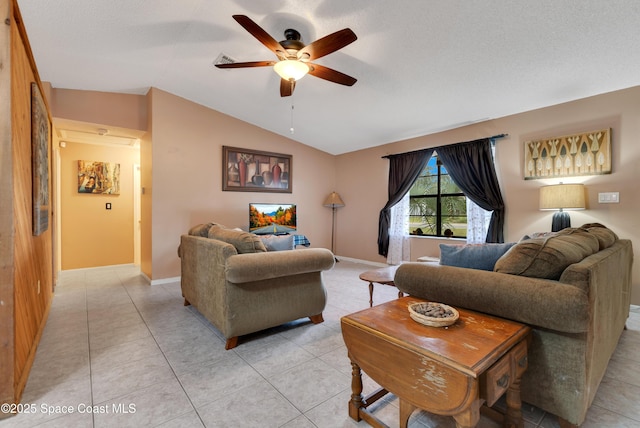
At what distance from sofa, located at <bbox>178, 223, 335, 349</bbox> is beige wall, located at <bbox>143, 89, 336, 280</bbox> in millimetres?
1821

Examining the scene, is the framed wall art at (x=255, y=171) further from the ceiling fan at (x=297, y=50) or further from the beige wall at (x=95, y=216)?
the ceiling fan at (x=297, y=50)

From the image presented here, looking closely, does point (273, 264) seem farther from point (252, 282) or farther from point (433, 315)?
point (433, 315)

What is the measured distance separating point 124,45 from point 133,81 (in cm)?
99

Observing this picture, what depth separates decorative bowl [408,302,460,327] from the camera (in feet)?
3.97

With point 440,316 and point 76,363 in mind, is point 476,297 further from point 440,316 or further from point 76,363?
point 76,363

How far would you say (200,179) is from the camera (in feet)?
15.0

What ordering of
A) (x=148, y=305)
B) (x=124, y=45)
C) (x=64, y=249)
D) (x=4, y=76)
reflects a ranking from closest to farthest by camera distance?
(x=4, y=76) → (x=124, y=45) → (x=148, y=305) → (x=64, y=249)

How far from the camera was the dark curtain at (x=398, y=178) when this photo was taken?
4.81 metres

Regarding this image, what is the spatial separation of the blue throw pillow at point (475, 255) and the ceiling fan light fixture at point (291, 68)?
1.91 m

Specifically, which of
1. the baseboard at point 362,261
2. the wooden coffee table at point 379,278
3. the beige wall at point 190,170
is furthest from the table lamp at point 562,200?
the beige wall at point 190,170

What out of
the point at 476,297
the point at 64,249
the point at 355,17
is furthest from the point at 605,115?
the point at 64,249

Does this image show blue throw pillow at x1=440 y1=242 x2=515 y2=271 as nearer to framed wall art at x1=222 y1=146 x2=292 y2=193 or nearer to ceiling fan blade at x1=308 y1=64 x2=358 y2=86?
ceiling fan blade at x1=308 y1=64 x2=358 y2=86

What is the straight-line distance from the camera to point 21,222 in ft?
6.03

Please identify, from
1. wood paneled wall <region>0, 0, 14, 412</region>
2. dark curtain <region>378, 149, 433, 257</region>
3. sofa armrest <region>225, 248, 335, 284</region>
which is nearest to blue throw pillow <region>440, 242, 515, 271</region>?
sofa armrest <region>225, 248, 335, 284</region>
